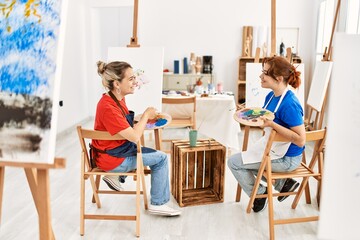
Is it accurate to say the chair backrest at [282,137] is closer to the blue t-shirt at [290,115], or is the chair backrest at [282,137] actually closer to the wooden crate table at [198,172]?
the blue t-shirt at [290,115]

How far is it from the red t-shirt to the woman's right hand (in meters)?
0.16

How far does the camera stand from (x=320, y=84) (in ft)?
11.7

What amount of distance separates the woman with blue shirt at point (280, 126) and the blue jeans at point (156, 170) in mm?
507

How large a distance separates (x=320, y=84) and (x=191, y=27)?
9.94 feet

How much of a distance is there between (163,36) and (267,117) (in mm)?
→ 3986

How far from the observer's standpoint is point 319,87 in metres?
3.57

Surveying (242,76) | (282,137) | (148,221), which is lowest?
(148,221)

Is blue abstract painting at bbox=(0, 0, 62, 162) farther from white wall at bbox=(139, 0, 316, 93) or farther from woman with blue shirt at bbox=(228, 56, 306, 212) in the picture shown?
white wall at bbox=(139, 0, 316, 93)

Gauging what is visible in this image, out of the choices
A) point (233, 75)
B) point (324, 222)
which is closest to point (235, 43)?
point (233, 75)

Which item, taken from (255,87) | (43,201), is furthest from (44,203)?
(255,87)

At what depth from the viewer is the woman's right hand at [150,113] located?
103 inches

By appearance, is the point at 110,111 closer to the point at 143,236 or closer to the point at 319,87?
the point at 143,236

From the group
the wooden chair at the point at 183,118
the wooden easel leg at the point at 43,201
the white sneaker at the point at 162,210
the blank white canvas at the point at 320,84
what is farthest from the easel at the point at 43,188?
the blank white canvas at the point at 320,84

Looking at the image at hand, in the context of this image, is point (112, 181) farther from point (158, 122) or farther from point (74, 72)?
point (74, 72)
